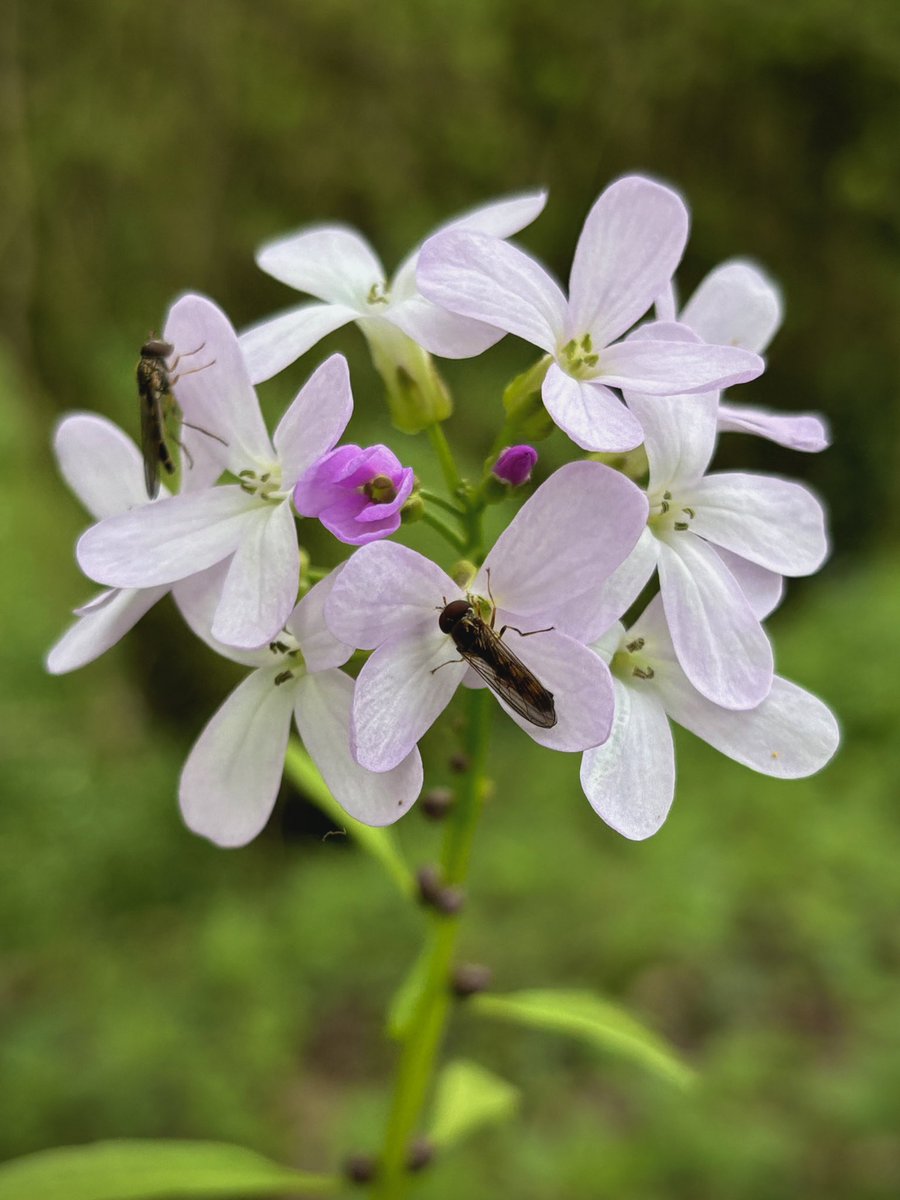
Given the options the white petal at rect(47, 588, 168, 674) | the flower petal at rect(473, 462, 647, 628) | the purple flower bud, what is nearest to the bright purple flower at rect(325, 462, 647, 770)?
the flower petal at rect(473, 462, 647, 628)

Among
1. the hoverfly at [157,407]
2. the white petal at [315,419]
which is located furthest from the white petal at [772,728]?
the hoverfly at [157,407]

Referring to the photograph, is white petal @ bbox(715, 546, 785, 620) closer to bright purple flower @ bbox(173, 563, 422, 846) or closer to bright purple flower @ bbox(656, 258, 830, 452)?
bright purple flower @ bbox(656, 258, 830, 452)

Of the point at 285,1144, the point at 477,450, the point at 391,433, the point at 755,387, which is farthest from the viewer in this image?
the point at 755,387

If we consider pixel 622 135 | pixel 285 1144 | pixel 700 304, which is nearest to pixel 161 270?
pixel 622 135

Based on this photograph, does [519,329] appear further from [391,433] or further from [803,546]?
[391,433]

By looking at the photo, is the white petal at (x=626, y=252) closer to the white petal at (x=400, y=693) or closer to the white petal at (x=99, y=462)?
the white petal at (x=400, y=693)

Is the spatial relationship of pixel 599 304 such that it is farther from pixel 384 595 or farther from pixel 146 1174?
pixel 146 1174

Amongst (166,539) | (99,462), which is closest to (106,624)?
(166,539)
